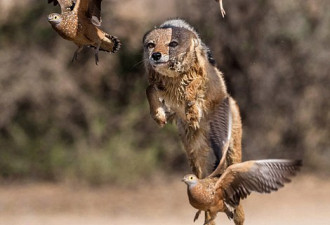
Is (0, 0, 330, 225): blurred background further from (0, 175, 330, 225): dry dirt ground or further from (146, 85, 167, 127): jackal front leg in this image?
(146, 85, 167, 127): jackal front leg

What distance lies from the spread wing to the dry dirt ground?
390 inches

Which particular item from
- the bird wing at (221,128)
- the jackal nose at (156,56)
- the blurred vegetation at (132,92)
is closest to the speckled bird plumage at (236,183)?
the bird wing at (221,128)

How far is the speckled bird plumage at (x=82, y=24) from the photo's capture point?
14.6ft

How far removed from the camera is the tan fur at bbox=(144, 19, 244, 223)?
589cm

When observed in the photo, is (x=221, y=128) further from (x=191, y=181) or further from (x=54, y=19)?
(x=54, y=19)

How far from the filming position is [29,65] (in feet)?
53.4

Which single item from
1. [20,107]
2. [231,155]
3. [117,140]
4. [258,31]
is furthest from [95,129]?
[231,155]

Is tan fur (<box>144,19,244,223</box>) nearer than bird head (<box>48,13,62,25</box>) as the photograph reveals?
No

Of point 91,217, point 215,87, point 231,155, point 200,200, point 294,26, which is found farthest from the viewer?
point 294,26

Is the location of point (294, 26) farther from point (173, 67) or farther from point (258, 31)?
point (173, 67)

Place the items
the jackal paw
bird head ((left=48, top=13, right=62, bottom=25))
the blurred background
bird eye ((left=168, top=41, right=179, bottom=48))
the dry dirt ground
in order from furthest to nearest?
the blurred background < the dry dirt ground < the jackal paw < bird eye ((left=168, top=41, right=179, bottom=48)) < bird head ((left=48, top=13, right=62, bottom=25))

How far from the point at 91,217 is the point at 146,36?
9.25 metres

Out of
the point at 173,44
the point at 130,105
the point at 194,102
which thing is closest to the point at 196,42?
the point at 173,44

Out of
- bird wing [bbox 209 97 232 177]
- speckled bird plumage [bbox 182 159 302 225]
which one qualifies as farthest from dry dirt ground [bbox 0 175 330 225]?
speckled bird plumage [bbox 182 159 302 225]
